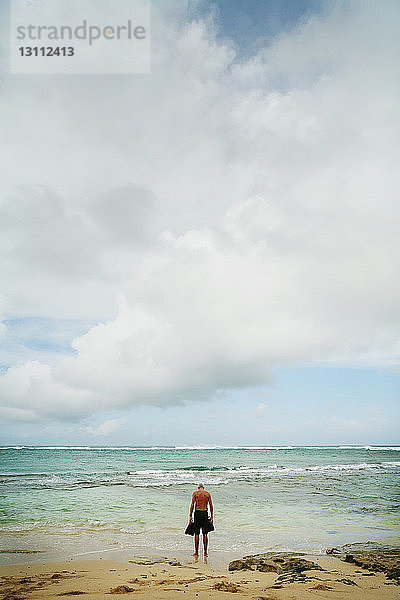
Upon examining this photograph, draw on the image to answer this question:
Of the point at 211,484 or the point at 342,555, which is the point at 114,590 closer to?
the point at 342,555

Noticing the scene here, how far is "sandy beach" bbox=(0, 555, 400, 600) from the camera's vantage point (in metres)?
7.49

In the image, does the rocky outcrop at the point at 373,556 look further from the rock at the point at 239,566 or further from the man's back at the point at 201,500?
the man's back at the point at 201,500

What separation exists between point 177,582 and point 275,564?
2496mm

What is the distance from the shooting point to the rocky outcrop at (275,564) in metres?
9.12

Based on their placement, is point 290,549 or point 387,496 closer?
point 290,549

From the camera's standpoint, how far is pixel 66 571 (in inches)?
360

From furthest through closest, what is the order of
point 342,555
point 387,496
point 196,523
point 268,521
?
1. point 387,496
2. point 268,521
3. point 196,523
4. point 342,555

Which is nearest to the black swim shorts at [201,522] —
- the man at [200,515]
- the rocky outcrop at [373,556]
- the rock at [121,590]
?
the man at [200,515]

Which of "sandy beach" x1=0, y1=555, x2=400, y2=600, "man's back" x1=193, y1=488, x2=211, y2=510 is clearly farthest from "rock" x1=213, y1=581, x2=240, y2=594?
"man's back" x1=193, y1=488, x2=211, y2=510

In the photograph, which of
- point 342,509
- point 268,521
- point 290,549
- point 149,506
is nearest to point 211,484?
point 149,506

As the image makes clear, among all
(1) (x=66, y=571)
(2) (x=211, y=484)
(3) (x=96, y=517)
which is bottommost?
(2) (x=211, y=484)

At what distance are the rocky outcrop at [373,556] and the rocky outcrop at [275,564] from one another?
3.31ft

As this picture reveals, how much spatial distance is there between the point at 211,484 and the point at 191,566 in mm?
20857

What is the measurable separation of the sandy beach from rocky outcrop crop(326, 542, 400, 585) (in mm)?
279
